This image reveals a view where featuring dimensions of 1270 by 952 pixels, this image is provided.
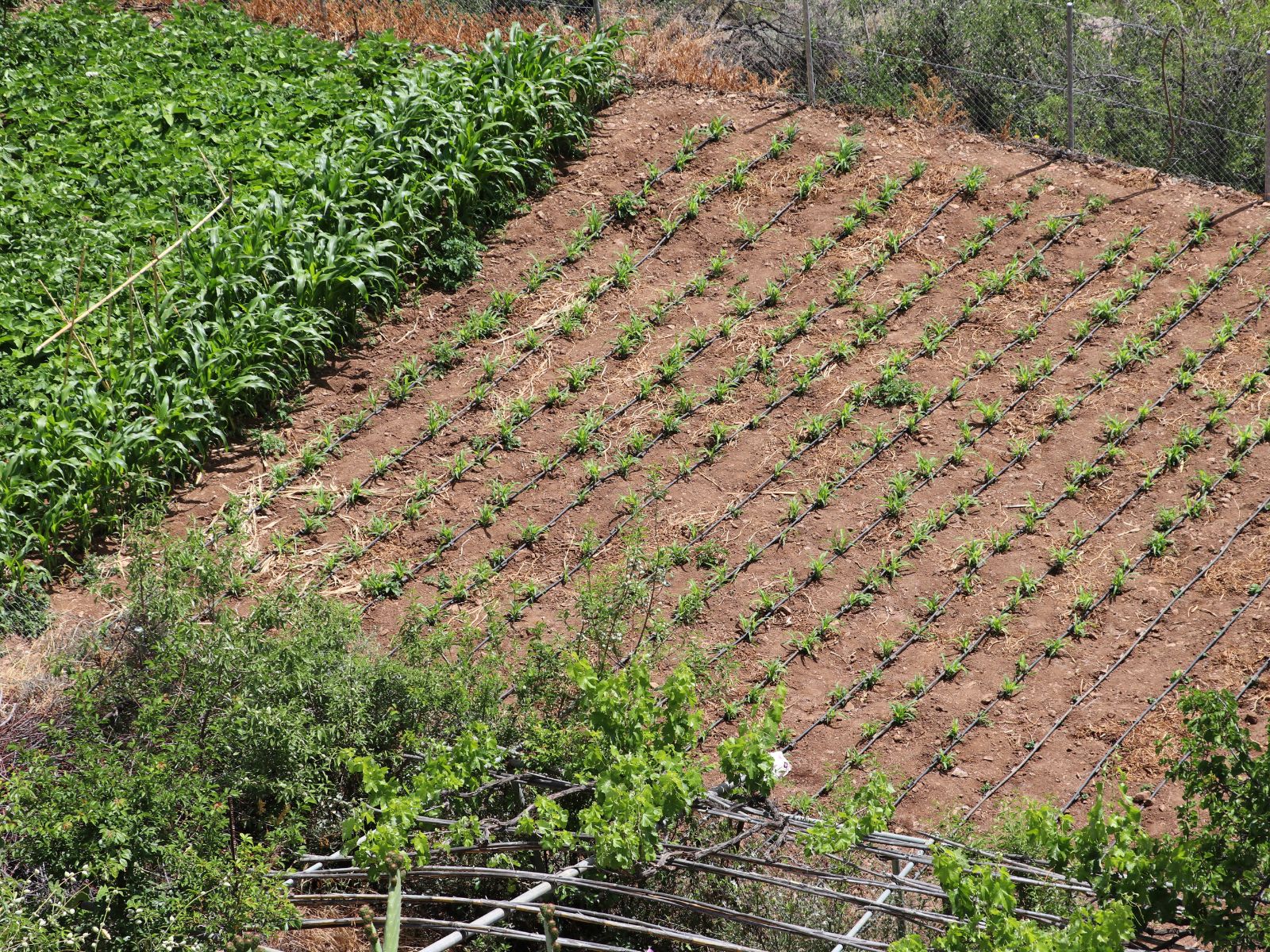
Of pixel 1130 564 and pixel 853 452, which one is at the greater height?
pixel 853 452

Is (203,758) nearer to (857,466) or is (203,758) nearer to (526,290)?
(857,466)

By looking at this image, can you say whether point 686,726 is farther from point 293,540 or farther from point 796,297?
point 796,297

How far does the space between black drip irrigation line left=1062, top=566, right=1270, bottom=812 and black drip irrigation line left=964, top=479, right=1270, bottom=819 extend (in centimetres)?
23

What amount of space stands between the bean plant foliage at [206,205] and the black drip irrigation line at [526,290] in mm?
475

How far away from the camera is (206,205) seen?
8898mm

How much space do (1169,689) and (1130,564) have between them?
2.57ft

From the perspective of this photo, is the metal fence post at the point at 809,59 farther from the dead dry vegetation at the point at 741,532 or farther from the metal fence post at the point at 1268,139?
the metal fence post at the point at 1268,139

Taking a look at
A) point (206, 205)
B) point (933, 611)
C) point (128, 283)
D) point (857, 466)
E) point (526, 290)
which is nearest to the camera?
point (933, 611)

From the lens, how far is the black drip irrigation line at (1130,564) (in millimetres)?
5637

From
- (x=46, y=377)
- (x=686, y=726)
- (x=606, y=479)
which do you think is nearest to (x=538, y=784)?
(x=686, y=726)

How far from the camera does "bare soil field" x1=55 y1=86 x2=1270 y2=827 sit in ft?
19.5

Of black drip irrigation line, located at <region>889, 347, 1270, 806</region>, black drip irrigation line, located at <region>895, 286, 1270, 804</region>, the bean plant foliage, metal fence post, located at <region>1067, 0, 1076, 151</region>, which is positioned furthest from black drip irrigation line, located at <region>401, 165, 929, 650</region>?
metal fence post, located at <region>1067, 0, 1076, 151</region>

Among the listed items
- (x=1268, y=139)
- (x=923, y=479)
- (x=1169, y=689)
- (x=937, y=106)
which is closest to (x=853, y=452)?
(x=923, y=479)

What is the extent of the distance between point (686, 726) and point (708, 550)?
2320mm
